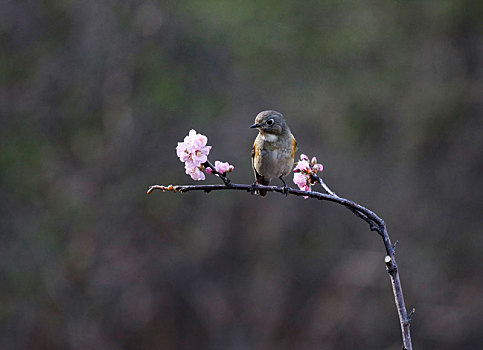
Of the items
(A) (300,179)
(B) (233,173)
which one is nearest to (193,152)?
(A) (300,179)

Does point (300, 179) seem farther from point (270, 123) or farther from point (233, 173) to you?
point (233, 173)

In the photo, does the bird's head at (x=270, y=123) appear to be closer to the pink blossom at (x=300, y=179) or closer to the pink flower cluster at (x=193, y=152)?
the pink blossom at (x=300, y=179)

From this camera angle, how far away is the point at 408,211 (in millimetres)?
10477

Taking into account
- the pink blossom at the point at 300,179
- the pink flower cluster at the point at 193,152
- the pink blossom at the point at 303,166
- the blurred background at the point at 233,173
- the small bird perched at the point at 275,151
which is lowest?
the pink flower cluster at the point at 193,152

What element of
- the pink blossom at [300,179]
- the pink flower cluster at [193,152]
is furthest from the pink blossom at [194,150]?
the pink blossom at [300,179]

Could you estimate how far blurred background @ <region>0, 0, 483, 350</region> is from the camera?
752cm

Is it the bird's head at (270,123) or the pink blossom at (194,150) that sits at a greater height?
the bird's head at (270,123)

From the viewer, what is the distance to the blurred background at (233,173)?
24.7 feet

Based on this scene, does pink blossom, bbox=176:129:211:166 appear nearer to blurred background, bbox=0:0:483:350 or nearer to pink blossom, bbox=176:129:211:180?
pink blossom, bbox=176:129:211:180

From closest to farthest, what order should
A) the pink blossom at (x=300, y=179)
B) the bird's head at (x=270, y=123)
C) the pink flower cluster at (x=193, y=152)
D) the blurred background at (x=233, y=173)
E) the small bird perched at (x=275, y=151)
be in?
1. the pink flower cluster at (x=193, y=152)
2. the pink blossom at (x=300, y=179)
3. the bird's head at (x=270, y=123)
4. the small bird perched at (x=275, y=151)
5. the blurred background at (x=233, y=173)

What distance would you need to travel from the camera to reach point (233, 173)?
923 centimetres

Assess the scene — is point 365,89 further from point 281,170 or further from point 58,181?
point 281,170

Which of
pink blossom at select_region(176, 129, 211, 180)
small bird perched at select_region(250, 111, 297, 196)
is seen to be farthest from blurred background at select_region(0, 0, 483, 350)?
pink blossom at select_region(176, 129, 211, 180)

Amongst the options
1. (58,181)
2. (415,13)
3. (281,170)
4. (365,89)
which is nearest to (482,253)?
(365,89)
